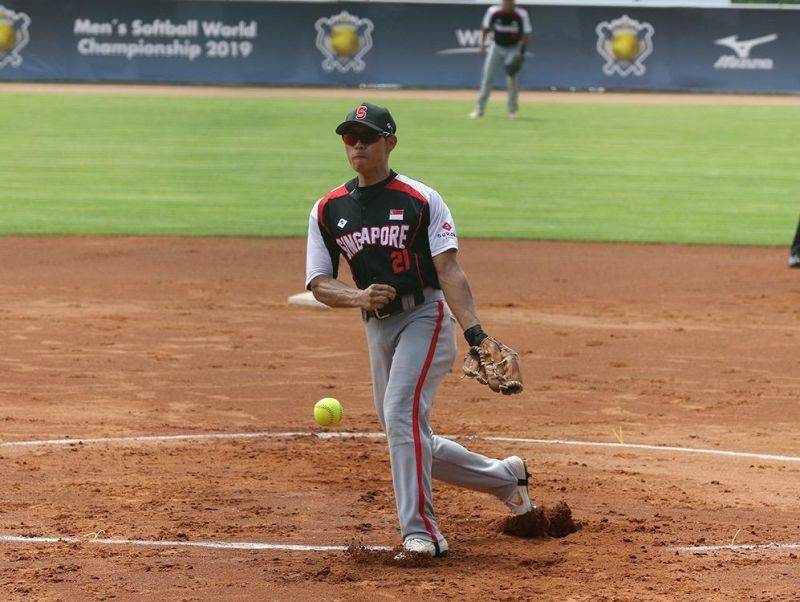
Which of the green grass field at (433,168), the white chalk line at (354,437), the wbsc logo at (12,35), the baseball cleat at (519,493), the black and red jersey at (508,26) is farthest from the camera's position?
the wbsc logo at (12,35)

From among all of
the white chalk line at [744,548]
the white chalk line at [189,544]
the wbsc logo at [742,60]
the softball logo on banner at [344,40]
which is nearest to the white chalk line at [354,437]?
the white chalk line at [744,548]

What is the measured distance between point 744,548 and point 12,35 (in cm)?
3490

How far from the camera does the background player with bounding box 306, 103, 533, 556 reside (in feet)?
20.0

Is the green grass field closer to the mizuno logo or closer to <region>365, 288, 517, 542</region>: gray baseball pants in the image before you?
the mizuno logo

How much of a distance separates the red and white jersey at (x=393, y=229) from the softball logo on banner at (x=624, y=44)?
3233 centimetres

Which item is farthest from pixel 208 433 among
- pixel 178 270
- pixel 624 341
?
pixel 178 270

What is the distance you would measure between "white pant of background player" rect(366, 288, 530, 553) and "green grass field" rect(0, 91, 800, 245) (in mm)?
10894

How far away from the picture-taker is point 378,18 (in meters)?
37.8

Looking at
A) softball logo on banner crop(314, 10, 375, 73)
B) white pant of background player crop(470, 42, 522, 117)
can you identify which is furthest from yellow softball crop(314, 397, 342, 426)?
softball logo on banner crop(314, 10, 375, 73)

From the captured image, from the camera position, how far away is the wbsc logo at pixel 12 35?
3747 cm

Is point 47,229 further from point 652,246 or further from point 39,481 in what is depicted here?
point 39,481

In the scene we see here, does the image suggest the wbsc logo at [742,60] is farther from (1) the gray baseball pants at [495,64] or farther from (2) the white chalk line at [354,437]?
(2) the white chalk line at [354,437]

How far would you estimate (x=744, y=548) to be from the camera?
6.35 meters

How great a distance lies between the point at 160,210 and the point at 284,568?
44.9ft
